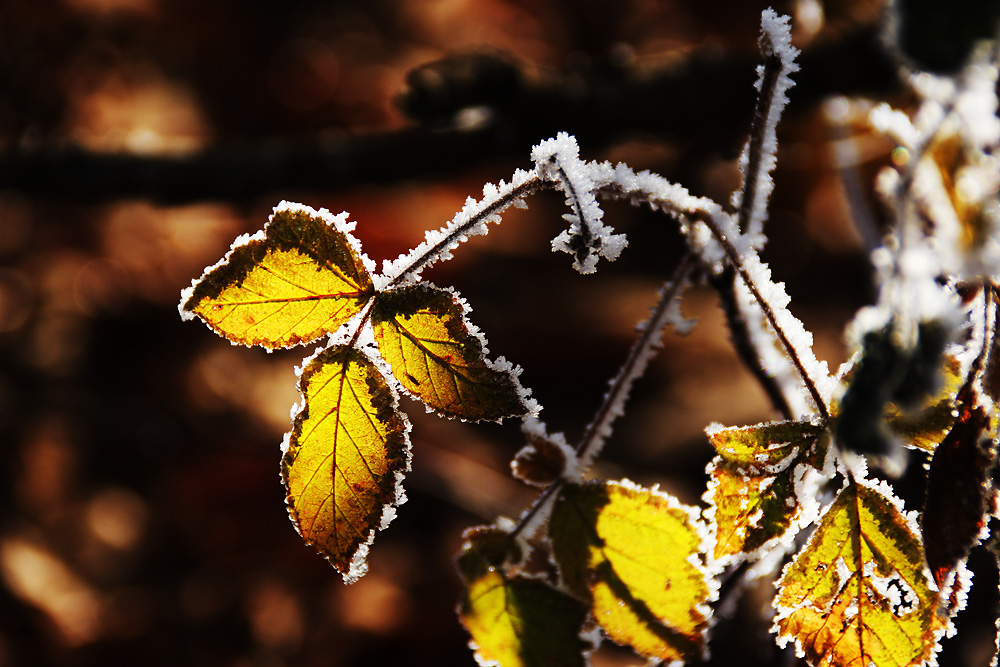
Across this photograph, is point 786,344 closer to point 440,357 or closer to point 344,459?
point 440,357

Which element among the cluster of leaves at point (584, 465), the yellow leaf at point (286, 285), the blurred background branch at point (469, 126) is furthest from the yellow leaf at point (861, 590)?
the blurred background branch at point (469, 126)

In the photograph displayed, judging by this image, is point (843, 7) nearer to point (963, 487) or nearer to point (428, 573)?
point (963, 487)

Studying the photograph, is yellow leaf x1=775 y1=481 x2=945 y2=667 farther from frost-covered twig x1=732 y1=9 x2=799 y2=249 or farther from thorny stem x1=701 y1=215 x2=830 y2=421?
frost-covered twig x1=732 y1=9 x2=799 y2=249

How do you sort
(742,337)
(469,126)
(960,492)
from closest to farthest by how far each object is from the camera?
1. (960,492)
2. (742,337)
3. (469,126)

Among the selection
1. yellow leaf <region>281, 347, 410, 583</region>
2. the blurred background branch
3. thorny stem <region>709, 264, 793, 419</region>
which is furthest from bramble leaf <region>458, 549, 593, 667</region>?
the blurred background branch

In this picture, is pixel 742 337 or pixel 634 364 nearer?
pixel 634 364

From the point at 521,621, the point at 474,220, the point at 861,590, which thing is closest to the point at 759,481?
the point at 861,590

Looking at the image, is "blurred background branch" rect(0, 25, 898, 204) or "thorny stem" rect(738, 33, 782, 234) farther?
"blurred background branch" rect(0, 25, 898, 204)
